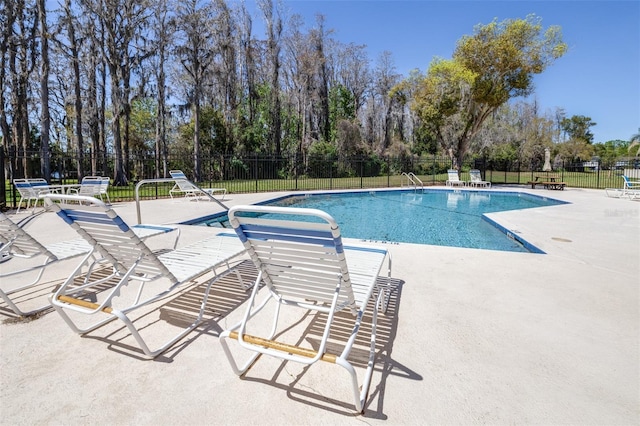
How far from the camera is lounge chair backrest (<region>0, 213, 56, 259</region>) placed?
272 cm

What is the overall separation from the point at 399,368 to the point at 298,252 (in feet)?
3.16

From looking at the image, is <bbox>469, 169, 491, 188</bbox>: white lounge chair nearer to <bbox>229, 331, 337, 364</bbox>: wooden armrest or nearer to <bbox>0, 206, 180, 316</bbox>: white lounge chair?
<bbox>0, 206, 180, 316</bbox>: white lounge chair

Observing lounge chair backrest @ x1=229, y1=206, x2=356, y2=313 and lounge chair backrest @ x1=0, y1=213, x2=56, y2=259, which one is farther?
lounge chair backrest @ x1=0, y1=213, x2=56, y2=259

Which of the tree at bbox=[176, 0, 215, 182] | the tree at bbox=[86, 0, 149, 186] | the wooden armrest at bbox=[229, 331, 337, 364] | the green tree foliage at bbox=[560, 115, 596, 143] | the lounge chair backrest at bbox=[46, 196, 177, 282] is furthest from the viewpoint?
the green tree foliage at bbox=[560, 115, 596, 143]

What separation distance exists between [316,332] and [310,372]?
1.47ft

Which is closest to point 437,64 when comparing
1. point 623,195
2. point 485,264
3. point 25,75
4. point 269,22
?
point 623,195

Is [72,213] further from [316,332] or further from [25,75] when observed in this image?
[25,75]

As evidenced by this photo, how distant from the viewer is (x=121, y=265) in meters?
2.54

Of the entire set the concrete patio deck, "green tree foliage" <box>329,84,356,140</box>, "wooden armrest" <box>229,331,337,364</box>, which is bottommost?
the concrete patio deck

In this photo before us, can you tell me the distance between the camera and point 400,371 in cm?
192

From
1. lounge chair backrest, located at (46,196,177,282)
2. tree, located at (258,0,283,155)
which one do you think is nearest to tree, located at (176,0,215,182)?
tree, located at (258,0,283,155)

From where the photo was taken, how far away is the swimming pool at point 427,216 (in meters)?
6.61

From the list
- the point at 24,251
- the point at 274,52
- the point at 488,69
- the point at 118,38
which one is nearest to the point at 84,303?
the point at 24,251

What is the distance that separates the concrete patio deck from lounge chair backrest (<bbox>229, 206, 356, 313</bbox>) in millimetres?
513
